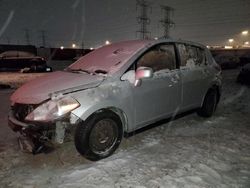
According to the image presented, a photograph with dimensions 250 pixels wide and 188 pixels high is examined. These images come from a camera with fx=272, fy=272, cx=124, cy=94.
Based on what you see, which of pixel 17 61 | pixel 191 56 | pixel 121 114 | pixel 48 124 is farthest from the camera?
pixel 17 61

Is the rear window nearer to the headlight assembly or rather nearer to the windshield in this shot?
the windshield

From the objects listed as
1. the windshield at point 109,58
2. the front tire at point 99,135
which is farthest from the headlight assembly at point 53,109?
the windshield at point 109,58

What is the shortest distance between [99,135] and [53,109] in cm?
80

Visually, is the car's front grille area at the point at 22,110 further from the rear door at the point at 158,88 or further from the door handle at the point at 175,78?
the door handle at the point at 175,78

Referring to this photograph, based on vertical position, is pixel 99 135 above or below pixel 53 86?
below

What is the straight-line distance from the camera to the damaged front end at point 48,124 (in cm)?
352

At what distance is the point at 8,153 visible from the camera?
4207 mm

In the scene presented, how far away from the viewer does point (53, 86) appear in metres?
3.98

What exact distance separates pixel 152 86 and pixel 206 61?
7.18 feet

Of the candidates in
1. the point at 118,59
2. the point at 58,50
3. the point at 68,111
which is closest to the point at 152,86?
the point at 118,59

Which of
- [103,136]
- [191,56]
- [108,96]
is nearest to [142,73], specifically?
[108,96]

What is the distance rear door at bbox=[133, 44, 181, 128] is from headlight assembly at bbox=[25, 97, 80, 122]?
44.1 inches

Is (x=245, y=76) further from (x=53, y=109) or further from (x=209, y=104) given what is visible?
(x=53, y=109)

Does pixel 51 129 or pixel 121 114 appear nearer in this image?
pixel 51 129
